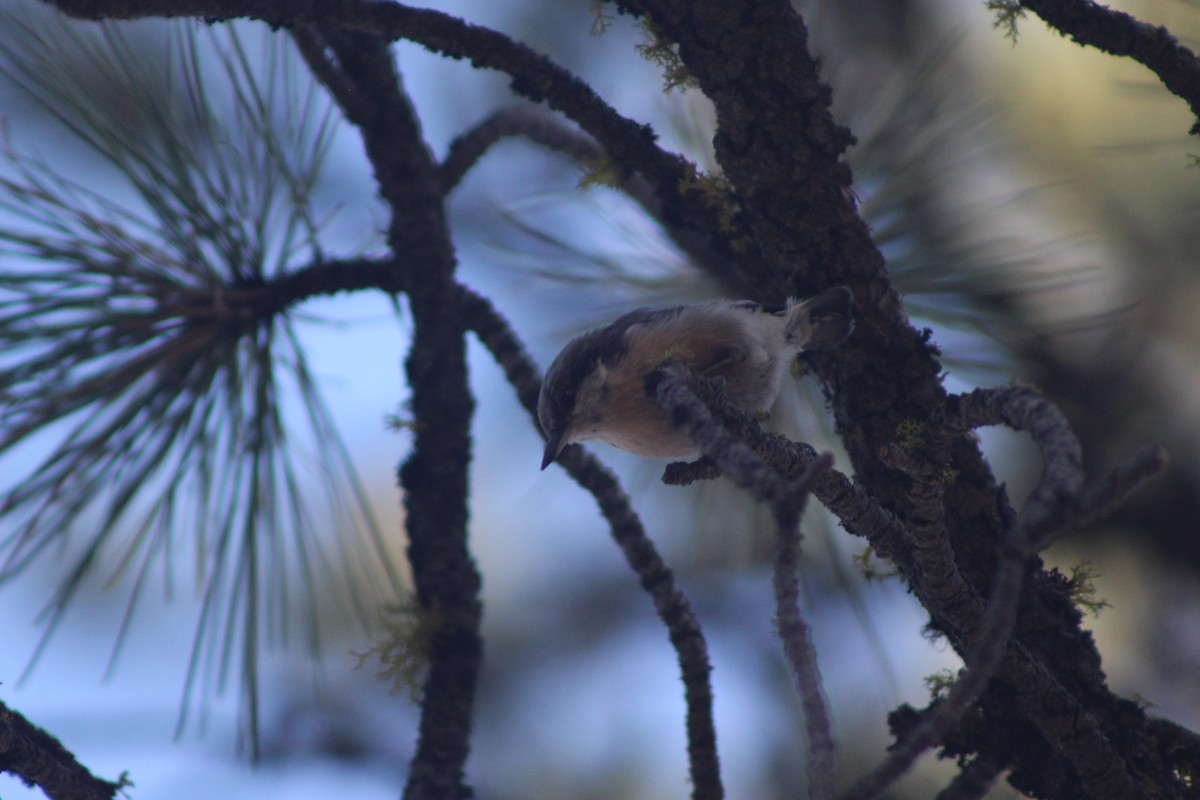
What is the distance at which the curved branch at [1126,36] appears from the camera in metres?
1.39

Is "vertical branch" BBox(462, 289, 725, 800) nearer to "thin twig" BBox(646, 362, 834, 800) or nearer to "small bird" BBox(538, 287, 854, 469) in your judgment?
"small bird" BBox(538, 287, 854, 469)

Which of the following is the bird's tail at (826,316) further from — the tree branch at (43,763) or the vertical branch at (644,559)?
the tree branch at (43,763)

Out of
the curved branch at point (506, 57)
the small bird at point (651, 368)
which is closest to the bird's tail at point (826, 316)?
the small bird at point (651, 368)

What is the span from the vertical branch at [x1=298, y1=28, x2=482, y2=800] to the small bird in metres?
0.28

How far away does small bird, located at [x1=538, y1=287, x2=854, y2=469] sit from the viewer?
175 cm

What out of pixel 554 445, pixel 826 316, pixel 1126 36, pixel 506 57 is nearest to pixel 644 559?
pixel 554 445

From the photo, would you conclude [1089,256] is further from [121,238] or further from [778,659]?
[121,238]

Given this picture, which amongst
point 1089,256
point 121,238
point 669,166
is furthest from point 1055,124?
point 121,238

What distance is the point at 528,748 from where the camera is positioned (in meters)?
3.29

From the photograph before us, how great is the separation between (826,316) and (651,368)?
0.32 meters

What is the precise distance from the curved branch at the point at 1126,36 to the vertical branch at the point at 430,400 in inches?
48.8

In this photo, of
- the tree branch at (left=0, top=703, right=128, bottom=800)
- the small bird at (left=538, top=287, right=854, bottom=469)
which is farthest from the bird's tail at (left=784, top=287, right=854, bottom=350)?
the tree branch at (left=0, top=703, right=128, bottom=800)

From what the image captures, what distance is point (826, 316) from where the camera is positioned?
5.11 ft

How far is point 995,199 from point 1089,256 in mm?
284
